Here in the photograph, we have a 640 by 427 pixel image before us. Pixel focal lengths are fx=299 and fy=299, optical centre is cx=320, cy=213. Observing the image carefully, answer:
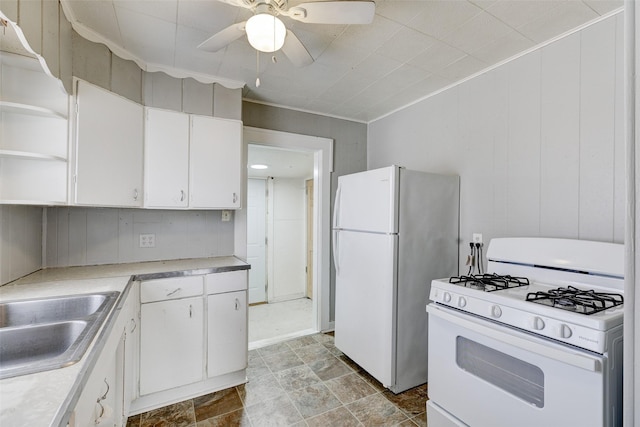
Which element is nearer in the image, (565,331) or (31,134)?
(565,331)

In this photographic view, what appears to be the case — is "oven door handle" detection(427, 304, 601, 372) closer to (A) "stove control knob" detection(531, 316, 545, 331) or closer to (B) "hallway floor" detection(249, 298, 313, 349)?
(A) "stove control knob" detection(531, 316, 545, 331)

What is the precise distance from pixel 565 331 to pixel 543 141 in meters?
1.25

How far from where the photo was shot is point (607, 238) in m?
1.58

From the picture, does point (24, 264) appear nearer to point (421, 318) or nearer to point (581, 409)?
point (421, 318)

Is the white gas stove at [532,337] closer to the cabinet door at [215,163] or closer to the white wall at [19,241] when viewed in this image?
the cabinet door at [215,163]

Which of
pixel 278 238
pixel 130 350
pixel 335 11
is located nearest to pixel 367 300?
pixel 130 350

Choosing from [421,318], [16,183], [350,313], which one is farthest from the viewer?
[350,313]

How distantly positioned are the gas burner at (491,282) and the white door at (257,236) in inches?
140

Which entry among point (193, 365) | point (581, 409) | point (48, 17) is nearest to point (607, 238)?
point (581, 409)

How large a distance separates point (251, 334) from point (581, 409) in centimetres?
301

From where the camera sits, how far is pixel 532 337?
1.25 metres

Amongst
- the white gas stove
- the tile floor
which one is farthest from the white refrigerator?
the white gas stove

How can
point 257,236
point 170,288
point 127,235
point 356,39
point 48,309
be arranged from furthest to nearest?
point 257,236 → point 127,235 → point 170,288 → point 356,39 → point 48,309

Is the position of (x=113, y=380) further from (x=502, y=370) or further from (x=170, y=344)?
(x=502, y=370)
